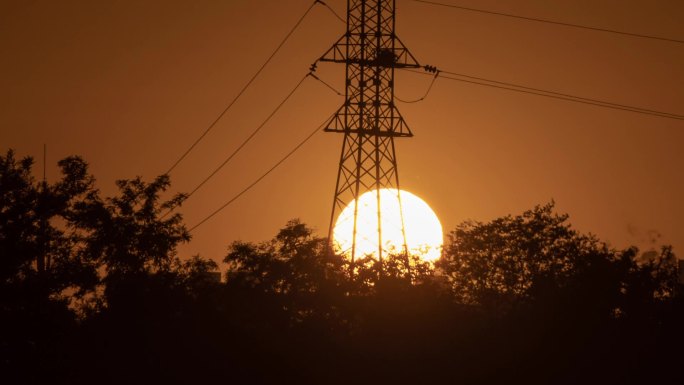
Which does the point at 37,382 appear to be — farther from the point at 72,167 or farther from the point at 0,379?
the point at 72,167

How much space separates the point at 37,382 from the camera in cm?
5428

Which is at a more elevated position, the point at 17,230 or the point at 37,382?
the point at 17,230

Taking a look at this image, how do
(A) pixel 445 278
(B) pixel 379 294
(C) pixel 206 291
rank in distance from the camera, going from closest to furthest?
(B) pixel 379 294 < (C) pixel 206 291 < (A) pixel 445 278

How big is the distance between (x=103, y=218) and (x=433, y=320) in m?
19.9

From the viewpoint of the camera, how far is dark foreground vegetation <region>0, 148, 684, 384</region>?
52.8 meters

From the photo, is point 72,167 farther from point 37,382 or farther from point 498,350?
point 498,350

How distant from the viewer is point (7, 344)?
55.8 m

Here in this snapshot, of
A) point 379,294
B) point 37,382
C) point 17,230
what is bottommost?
point 37,382

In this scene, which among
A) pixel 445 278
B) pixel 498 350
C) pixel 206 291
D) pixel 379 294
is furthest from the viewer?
pixel 445 278

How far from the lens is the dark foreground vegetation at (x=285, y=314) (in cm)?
5275

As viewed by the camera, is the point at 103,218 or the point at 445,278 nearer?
the point at 103,218

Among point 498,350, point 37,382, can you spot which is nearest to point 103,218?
point 37,382

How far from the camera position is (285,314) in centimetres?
5616

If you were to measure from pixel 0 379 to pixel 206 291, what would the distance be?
11.2 metres
